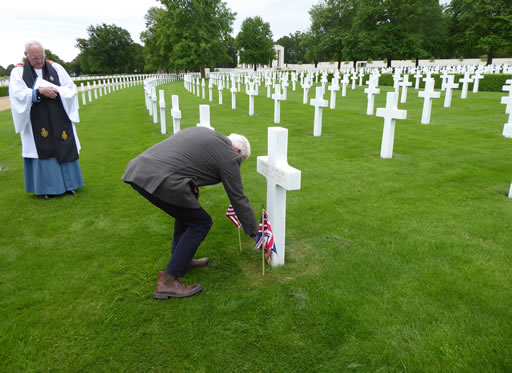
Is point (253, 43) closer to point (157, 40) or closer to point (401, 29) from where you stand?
point (157, 40)

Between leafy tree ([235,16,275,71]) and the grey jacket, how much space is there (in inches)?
2688

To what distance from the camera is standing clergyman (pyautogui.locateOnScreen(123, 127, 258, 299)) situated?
2.56 metres

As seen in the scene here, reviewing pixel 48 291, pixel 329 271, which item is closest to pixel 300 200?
pixel 329 271

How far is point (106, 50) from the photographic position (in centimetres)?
7319

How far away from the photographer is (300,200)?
4.88 meters

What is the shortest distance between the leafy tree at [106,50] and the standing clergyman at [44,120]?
75.2 meters

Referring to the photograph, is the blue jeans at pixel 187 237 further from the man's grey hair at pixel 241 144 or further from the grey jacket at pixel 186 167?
the man's grey hair at pixel 241 144

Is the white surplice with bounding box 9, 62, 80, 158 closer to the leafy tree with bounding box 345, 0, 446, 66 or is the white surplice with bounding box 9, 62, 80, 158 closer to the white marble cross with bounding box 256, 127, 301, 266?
the white marble cross with bounding box 256, 127, 301, 266

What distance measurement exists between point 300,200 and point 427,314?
2.47 m

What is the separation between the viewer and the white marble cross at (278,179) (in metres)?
2.85

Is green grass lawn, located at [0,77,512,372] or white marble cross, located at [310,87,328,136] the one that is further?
white marble cross, located at [310,87,328,136]

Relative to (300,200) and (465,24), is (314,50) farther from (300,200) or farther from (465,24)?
(300,200)

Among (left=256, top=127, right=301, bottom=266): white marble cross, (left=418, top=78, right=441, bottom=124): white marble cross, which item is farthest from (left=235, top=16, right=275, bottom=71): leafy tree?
(left=256, top=127, right=301, bottom=266): white marble cross

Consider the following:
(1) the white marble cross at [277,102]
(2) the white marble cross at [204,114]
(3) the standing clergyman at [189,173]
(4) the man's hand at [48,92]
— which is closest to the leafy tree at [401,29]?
(1) the white marble cross at [277,102]
